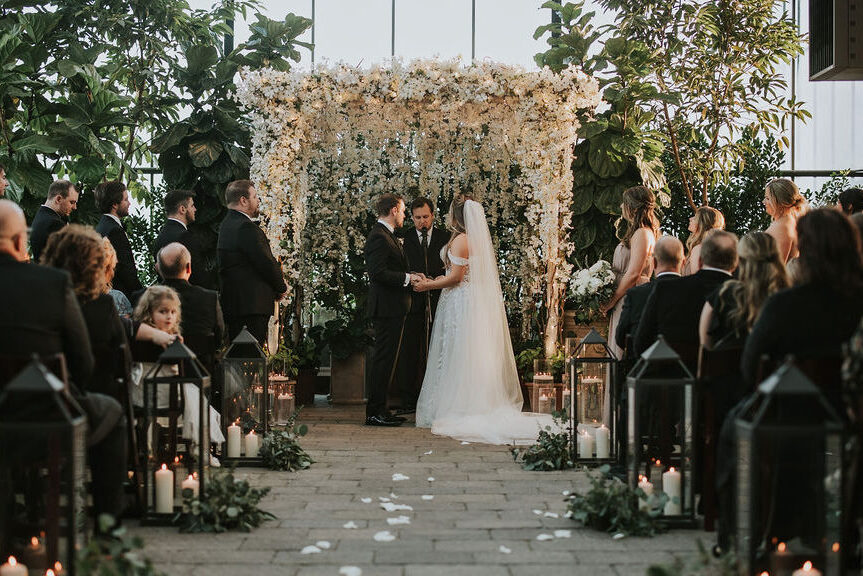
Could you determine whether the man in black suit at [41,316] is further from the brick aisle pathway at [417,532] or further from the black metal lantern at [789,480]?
the black metal lantern at [789,480]

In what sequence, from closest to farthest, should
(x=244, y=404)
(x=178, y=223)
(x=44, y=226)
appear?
1. (x=244, y=404)
2. (x=44, y=226)
3. (x=178, y=223)

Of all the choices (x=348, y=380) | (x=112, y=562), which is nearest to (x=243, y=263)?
(x=348, y=380)

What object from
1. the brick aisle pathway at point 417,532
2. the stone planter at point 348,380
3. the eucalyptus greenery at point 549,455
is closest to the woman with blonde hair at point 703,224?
the eucalyptus greenery at point 549,455

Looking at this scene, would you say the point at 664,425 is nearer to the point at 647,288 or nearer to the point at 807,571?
the point at 647,288

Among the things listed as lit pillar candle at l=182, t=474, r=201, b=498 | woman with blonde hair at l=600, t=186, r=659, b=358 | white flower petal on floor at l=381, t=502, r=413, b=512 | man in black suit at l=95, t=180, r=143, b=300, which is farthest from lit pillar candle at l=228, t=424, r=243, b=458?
woman with blonde hair at l=600, t=186, r=659, b=358

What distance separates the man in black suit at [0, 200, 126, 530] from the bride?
13.1 feet

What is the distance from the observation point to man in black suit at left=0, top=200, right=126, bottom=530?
339cm

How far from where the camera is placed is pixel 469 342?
7.66 m

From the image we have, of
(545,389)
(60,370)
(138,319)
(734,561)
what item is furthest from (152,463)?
(545,389)

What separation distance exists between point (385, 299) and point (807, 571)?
501cm

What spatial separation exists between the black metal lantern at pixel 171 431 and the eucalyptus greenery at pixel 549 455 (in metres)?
1.90

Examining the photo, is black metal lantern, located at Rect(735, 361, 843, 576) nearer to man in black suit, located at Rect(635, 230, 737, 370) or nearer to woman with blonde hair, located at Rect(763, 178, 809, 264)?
man in black suit, located at Rect(635, 230, 737, 370)

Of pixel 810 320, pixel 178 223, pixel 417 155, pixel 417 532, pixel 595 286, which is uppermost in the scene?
pixel 417 155

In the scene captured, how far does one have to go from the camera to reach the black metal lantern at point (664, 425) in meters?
4.05
